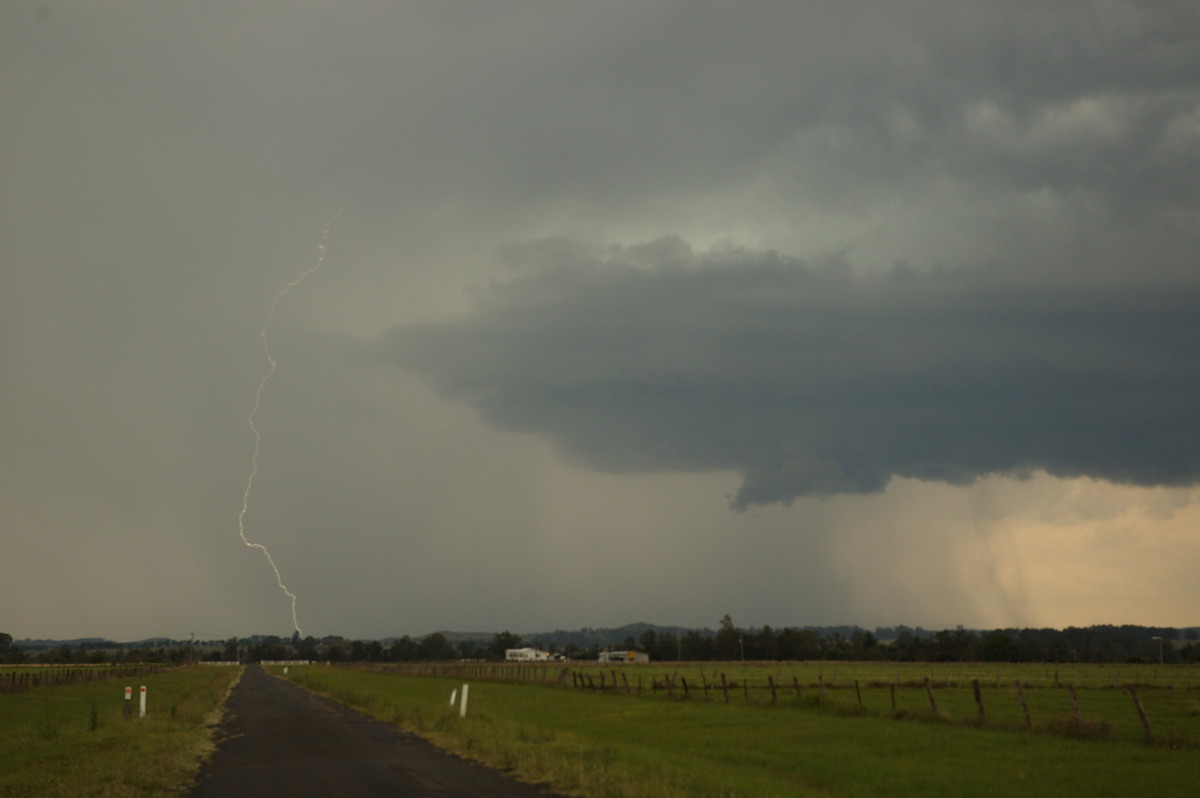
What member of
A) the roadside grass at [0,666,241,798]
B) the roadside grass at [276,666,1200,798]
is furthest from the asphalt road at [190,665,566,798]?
the roadside grass at [276,666,1200,798]

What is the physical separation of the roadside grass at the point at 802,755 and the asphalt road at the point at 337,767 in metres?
1.17

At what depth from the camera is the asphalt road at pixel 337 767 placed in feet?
59.2

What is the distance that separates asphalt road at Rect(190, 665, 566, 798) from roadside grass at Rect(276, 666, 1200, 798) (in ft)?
3.84

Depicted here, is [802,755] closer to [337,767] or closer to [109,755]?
[337,767]

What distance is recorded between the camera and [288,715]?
40.7m

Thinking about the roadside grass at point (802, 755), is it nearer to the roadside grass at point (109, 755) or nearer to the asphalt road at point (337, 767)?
the asphalt road at point (337, 767)

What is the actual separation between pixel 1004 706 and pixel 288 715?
114ft

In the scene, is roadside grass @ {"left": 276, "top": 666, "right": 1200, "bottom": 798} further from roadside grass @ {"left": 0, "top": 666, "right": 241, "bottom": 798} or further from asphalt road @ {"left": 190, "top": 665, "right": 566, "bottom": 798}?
roadside grass @ {"left": 0, "top": 666, "right": 241, "bottom": 798}

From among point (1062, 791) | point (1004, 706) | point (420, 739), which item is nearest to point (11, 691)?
point (420, 739)

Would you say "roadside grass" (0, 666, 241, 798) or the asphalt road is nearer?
the asphalt road

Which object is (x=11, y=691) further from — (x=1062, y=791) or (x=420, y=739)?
(x=1062, y=791)

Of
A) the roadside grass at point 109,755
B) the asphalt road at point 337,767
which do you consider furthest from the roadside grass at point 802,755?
the roadside grass at point 109,755

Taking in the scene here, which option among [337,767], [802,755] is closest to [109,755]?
[337,767]

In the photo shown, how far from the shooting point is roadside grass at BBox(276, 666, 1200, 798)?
20.1m
